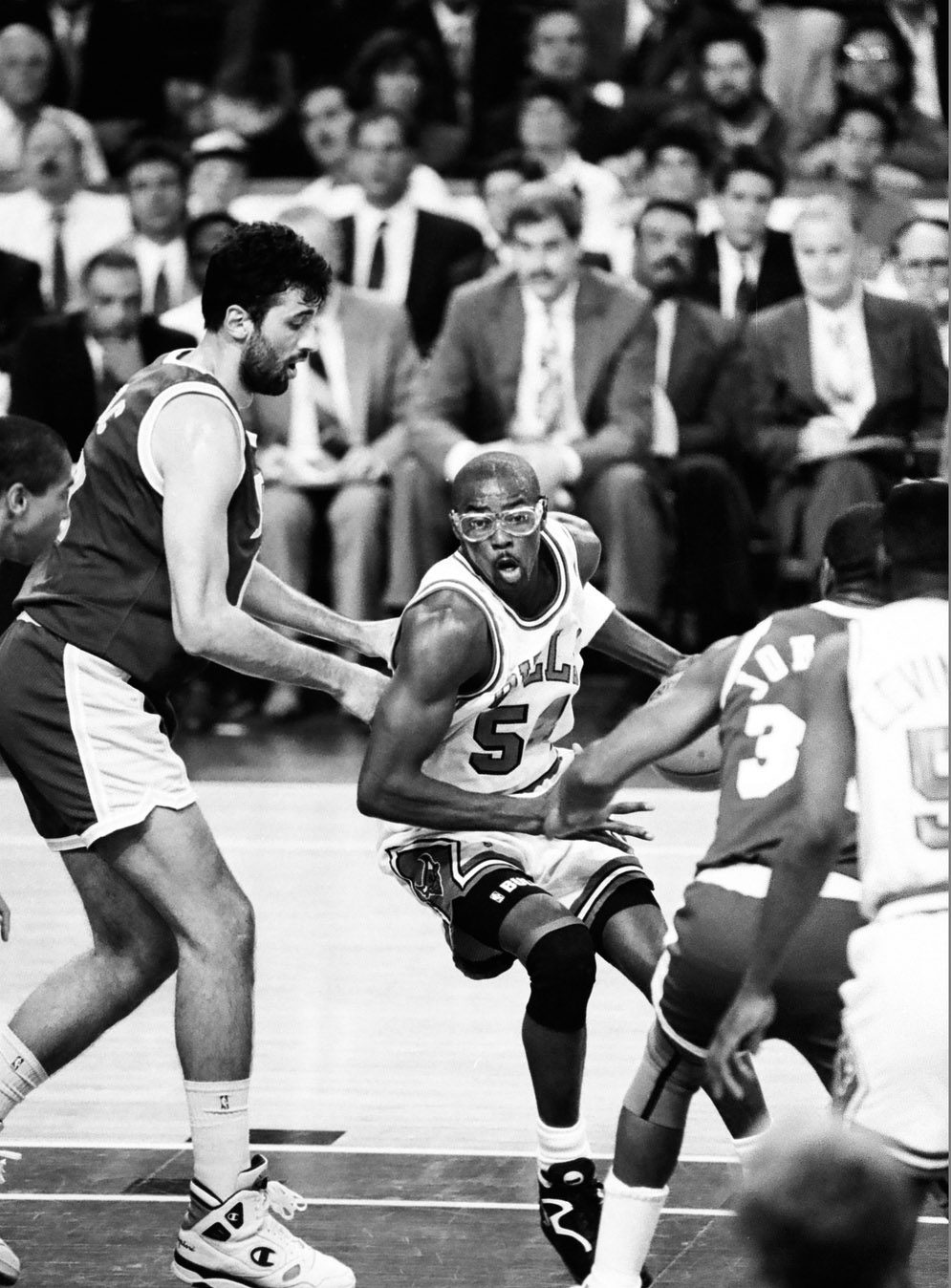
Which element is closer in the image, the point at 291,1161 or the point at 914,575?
the point at 914,575

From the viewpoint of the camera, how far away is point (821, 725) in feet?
10.3

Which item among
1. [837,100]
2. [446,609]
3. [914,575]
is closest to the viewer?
[914,575]

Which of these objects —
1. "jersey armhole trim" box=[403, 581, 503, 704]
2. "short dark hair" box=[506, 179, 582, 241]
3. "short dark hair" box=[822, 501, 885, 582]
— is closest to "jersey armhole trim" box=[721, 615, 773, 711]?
"short dark hair" box=[822, 501, 885, 582]

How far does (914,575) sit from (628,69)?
26.4 ft

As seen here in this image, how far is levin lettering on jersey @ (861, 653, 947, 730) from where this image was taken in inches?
121

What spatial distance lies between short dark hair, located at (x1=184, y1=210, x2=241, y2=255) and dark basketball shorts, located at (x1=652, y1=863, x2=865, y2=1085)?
702cm

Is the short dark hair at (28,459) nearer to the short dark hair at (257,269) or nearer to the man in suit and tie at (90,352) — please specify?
the short dark hair at (257,269)

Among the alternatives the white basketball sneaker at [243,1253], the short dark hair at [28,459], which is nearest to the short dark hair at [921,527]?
the white basketball sneaker at [243,1253]

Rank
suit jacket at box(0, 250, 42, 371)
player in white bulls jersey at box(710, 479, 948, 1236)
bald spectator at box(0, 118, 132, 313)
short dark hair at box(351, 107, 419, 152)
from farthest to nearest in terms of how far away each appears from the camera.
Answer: bald spectator at box(0, 118, 132, 313) → suit jacket at box(0, 250, 42, 371) → short dark hair at box(351, 107, 419, 152) → player in white bulls jersey at box(710, 479, 948, 1236)

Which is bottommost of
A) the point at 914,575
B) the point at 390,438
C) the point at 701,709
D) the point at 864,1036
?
the point at 390,438

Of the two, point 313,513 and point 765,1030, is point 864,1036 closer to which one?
point 765,1030

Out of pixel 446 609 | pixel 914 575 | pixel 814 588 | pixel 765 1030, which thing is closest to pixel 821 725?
pixel 914 575

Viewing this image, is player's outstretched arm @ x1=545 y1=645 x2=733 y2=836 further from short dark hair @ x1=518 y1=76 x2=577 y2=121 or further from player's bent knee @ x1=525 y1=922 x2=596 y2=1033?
short dark hair @ x1=518 y1=76 x2=577 y2=121

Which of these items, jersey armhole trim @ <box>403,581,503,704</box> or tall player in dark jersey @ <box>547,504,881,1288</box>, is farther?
jersey armhole trim @ <box>403,581,503,704</box>
